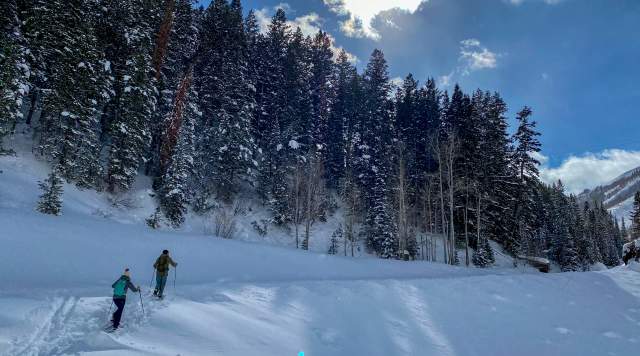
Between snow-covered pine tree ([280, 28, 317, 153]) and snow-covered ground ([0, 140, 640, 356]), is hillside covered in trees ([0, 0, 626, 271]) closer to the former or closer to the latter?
snow-covered pine tree ([280, 28, 317, 153])

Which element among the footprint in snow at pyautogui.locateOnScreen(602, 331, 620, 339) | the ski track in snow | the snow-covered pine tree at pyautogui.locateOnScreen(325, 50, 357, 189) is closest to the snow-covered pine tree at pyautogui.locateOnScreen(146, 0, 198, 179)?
the snow-covered pine tree at pyautogui.locateOnScreen(325, 50, 357, 189)

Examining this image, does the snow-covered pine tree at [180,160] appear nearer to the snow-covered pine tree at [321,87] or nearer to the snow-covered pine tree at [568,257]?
the snow-covered pine tree at [321,87]

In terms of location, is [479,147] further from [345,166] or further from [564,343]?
[564,343]

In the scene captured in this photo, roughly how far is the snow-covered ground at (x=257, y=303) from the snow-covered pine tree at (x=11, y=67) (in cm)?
399

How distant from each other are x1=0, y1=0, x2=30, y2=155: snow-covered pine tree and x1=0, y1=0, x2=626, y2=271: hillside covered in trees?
10 cm

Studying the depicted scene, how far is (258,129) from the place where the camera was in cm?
4572

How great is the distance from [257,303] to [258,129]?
3401cm

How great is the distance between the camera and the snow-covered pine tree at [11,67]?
21125mm

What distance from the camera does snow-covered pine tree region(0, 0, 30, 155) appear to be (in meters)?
21.1

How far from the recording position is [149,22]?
35438 mm

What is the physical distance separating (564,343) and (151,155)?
33778 millimetres

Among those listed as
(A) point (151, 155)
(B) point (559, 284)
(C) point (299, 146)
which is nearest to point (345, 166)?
(C) point (299, 146)

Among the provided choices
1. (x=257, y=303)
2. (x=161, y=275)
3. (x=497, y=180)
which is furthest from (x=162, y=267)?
(x=497, y=180)

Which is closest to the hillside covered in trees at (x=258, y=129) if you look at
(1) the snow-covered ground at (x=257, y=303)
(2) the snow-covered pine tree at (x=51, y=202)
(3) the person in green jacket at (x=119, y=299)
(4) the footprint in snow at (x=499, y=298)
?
(2) the snow-covered pine tree at (x=51, y=202)
